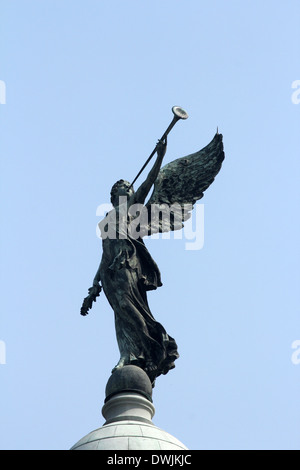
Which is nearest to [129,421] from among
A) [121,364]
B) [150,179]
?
[121,364]

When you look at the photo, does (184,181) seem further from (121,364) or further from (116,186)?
(121,364)

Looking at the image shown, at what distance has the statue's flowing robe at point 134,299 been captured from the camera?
2002cm

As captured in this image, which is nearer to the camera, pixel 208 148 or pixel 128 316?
pixel 128 316

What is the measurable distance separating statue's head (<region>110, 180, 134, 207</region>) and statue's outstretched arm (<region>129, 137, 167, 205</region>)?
0.70 feet

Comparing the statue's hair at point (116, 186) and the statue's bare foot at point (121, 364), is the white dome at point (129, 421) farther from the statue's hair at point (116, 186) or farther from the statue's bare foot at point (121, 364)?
the statue's hair at point (116, 186)

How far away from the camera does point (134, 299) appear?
67.7ft

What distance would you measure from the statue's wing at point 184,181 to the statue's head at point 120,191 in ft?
1.84

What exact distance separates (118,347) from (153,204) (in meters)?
3.41

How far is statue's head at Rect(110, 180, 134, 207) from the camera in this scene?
21906 mm

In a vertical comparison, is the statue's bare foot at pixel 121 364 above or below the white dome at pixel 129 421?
above

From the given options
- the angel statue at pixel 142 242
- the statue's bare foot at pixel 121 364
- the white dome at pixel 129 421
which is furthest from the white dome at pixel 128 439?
the angel statue at pixel 142 242
